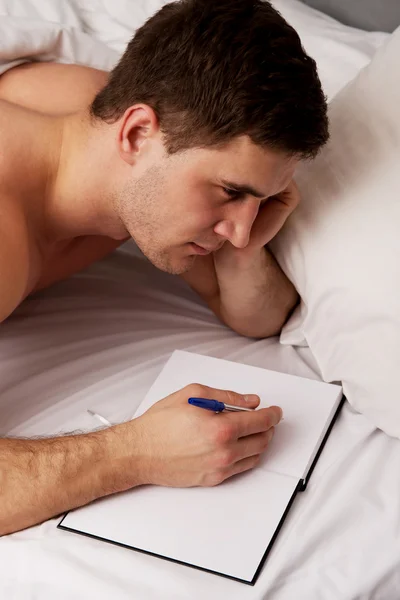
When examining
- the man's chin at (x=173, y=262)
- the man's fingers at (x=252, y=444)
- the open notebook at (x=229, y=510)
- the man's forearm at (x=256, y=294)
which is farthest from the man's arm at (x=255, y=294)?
the man's fingers at (x=252, y=444)

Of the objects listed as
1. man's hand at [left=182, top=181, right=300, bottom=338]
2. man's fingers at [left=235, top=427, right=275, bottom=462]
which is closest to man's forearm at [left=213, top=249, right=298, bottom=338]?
man's hand at [left=182, top=181, right=300, bottom=338]

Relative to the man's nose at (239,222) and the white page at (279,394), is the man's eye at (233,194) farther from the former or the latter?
the white page at (279,394)

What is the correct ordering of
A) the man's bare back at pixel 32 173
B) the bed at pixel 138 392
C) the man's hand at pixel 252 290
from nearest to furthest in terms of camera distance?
the bed at pixel 138 392, the man's bare back at pixel 32 173, the man's hand at pixel 252 290

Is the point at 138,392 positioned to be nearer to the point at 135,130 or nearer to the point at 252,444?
the point at 252,444

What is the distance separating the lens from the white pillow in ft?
3.79

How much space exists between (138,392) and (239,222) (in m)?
0.30

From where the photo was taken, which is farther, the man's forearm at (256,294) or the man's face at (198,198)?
the man's forearm at (256,294)

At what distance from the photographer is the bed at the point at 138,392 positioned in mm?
958

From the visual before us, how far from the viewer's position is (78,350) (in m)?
1.36

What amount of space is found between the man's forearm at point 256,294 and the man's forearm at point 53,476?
0.41 metres

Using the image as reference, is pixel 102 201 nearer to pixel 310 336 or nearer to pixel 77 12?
pixel 310 336

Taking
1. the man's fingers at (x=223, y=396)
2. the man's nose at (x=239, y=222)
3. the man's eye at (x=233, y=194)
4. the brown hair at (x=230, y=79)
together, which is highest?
the brown hair at (x=230, y=79)

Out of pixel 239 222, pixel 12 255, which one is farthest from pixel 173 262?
pixel 12 255

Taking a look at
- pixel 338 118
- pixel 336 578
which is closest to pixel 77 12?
pixel 338 118
